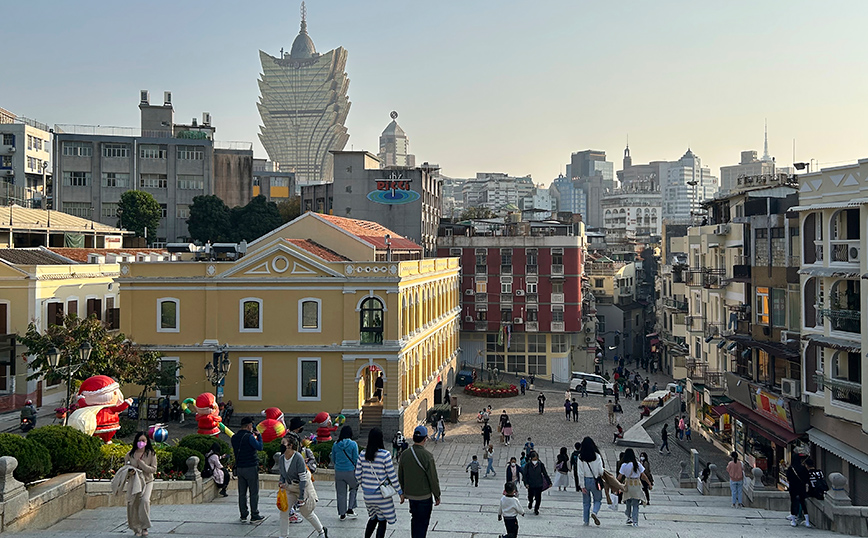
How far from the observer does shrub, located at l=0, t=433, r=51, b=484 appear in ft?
47.0

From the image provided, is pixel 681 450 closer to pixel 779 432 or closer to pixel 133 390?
pixel 779 432

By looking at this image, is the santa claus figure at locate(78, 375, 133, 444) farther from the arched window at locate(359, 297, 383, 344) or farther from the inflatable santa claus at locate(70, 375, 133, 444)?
the arched window at locate(359, 297, 383, 344)

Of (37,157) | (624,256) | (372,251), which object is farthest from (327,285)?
(624,256)

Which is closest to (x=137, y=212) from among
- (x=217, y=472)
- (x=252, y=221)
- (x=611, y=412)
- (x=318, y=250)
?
(x=252, y=221)

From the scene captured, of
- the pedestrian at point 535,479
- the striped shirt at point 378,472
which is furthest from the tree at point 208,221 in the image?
the striped shirt at point 378,472

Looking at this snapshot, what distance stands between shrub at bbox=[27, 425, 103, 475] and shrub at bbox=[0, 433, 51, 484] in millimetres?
370

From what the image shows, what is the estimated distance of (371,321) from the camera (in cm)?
3547

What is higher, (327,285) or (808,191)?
(808,191)

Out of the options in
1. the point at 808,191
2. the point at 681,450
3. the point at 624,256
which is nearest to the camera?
the point at 808,191

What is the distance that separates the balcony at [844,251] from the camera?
24.7m

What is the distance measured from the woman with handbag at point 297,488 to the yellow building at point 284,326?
21.7 meters

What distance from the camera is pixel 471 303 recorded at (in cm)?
6575

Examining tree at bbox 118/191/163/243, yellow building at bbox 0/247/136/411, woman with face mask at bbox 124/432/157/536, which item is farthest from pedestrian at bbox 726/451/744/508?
tree at bbox 118/191/163/243

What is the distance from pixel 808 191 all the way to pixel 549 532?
17.5m
